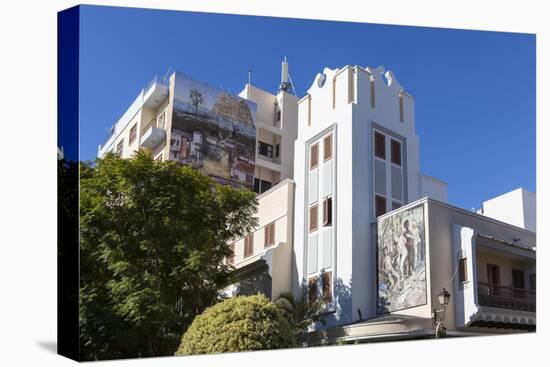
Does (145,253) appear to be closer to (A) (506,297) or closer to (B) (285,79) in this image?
(A) (506,297)

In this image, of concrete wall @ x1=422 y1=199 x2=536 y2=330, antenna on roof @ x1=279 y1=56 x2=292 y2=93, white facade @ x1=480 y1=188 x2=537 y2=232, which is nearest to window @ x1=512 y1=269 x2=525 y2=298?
concrete wall @ x1=422 y1=199 x2=536 y2=330

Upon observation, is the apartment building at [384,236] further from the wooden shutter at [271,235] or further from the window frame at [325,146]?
the wooden shutter at [271,235]

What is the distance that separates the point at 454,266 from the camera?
16250 millimetres

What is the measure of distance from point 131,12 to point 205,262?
493cm

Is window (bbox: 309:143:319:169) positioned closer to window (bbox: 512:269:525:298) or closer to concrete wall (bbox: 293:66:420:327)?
concrete wall (bbox: 293:66:420:327)

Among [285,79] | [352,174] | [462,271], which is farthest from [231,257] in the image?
[285,79]

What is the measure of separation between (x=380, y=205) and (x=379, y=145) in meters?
1.47

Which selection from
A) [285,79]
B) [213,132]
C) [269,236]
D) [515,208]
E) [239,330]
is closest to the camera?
[239,330]

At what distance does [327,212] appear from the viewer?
16766 millimetres

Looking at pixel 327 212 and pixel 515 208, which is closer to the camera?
pixel 327 212

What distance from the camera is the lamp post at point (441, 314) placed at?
15156 mm

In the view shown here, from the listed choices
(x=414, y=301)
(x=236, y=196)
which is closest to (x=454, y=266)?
(x=414, y=301)

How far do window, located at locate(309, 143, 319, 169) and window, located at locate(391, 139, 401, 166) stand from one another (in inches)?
70.5

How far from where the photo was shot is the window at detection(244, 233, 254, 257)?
16.7m
